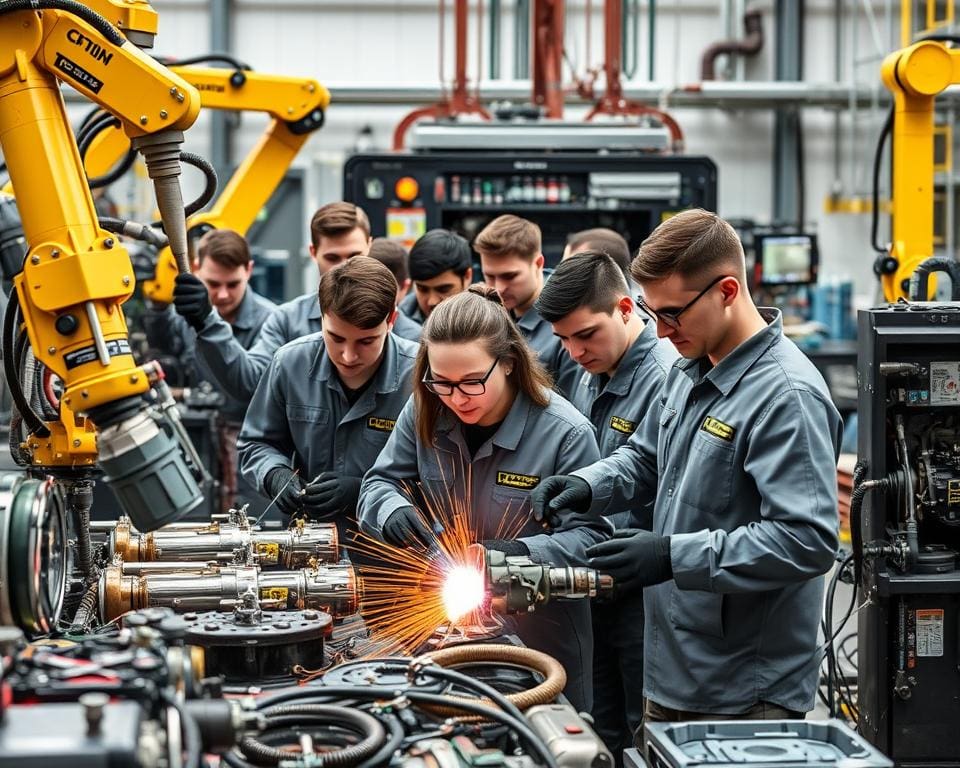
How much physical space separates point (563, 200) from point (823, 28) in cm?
691

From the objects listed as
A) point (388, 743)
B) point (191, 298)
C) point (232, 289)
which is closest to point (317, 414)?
point (191, 298)

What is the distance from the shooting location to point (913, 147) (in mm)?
5090

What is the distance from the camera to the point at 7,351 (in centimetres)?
265

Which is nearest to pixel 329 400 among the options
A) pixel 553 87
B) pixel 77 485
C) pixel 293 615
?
pixel 77 485

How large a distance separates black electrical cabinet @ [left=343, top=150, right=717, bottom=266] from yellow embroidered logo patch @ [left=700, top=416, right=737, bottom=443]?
4139 mm

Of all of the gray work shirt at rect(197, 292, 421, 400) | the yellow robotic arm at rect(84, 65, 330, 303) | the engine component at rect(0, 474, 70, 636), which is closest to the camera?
the engine component at rect(0, 474, 70, 636)

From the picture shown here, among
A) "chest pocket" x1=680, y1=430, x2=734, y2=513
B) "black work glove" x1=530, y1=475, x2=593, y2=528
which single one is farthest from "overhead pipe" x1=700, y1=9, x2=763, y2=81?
"chest pocket" x1=680, y1=430, x2=734, y2=513

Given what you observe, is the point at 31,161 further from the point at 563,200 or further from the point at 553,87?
the point at 553,87

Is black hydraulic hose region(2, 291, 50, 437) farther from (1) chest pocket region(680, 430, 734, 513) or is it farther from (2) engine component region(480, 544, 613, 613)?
(1) chest pocket region(680, 430, 734, 513)

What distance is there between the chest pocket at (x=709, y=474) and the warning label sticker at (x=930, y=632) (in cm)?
124

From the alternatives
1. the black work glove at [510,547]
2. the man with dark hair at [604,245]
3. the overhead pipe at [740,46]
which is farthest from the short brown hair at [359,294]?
the overhead pipe at [740,46]

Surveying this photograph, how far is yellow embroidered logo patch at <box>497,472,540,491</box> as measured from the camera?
301cm

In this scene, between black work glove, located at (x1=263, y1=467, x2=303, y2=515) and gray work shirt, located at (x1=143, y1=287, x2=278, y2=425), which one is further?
gray work shirt, located at (x1=143, y1=287, x2=278, y2=425)

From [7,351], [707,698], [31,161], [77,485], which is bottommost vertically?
[707,698]
